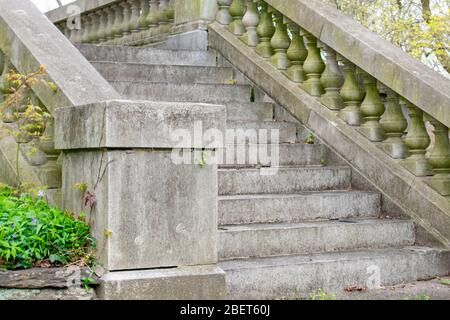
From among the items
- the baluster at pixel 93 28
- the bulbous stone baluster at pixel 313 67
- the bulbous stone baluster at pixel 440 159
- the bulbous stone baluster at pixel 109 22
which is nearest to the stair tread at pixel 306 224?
the bulbous stone baluster at pixel 440 159

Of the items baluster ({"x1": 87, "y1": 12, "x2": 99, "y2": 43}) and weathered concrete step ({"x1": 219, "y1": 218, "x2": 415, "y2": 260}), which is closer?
weathered concrete step ({"x1": 219, "y1": 218, "x2": 415, "y2": 260})

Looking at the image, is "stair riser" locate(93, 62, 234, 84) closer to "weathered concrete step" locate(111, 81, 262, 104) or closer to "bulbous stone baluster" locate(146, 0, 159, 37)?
"weathered concrete step" locate(111, 81, 262, 104)

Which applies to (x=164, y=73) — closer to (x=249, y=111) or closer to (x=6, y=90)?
(x=249, y=111)

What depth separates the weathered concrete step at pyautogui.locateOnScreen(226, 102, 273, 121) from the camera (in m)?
6.95

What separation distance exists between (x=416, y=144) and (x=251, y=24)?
265 cm

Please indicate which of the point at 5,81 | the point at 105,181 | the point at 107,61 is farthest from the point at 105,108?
the point at 107,61

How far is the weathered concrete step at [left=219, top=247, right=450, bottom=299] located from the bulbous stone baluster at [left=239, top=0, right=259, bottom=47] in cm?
318

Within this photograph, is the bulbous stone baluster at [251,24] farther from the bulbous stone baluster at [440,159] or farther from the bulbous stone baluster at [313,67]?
the bulbous stone baluster at [440,159]

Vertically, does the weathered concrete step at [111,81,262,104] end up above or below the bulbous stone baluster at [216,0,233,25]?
below

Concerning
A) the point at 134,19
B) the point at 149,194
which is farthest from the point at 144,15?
the point at 149,194

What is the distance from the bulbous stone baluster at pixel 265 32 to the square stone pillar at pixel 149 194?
3533 millimetres

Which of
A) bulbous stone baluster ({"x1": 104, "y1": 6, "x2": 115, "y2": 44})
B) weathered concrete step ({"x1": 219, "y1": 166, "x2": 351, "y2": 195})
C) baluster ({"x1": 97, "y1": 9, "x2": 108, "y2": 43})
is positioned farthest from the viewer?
baluster ({"x1": 97, "y1": 9, "x2": 108, "y2": 43})

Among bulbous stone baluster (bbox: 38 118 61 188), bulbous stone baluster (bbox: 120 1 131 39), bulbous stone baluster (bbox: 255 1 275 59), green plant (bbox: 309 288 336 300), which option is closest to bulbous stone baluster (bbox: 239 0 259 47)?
bulbous stone baluster (bbox: 255 1 275 59)
